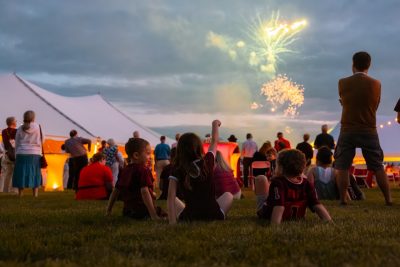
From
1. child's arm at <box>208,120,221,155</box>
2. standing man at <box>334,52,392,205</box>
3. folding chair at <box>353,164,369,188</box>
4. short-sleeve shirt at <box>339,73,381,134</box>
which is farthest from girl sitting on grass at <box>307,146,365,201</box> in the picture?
folding chair at <box>353,164,369,188</box>

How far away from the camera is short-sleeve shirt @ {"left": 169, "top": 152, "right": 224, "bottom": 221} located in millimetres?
5156

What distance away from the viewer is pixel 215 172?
8.45 meters

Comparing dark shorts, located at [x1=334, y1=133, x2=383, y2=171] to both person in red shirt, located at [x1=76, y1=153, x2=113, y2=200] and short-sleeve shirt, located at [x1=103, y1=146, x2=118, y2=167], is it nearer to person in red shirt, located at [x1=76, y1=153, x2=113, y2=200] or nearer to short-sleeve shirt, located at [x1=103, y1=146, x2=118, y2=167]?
person in red shirt, located at [x1=76, y1=153, x2=113, y2=200]

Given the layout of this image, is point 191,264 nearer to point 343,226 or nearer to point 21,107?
point 343,226

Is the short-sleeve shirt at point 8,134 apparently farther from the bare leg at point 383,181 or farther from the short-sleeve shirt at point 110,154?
the bare leg at point 383,181

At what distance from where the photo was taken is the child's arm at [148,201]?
226 inches

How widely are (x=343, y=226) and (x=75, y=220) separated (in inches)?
107

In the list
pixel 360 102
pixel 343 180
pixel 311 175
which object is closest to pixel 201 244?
pixel 343 180

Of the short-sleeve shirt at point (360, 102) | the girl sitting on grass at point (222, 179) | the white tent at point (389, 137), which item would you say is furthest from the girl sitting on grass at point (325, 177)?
the white tent at point (389, 137)

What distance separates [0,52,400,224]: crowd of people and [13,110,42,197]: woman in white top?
2 centimetres

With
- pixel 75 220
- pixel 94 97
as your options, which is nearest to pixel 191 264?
pixel 75 220

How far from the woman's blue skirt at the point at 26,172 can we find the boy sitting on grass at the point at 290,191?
7.18 metres

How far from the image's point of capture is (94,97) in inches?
1244

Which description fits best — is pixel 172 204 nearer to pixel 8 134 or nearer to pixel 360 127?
pixel 360 127
